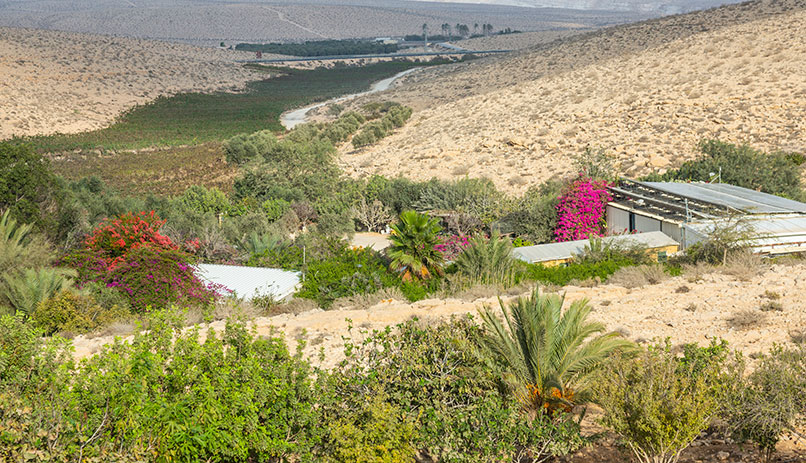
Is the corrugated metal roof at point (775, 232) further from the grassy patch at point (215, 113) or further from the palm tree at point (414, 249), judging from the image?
the grassy patch at point (215, 113)

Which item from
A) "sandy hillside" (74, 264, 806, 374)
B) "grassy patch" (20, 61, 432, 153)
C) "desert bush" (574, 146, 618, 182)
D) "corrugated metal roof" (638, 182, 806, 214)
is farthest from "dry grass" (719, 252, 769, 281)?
"grassy patch" (20, 61, 432, 153)

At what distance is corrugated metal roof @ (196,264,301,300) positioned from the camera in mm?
14703

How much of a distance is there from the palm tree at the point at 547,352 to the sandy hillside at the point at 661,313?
1.88m

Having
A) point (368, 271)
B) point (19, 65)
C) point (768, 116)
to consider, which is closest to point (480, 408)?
point (368, 271)

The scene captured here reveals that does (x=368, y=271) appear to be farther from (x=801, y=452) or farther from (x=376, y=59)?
(x=376, y=59)

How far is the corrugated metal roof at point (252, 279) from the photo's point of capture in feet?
48.2

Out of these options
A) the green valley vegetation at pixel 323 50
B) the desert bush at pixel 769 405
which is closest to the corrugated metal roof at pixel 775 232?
the desert bush at pixel 769 405

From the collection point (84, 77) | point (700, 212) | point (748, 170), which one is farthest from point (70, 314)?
point (84, 77)

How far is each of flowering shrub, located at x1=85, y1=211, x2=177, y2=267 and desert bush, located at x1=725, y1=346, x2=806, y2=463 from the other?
11.1 meters

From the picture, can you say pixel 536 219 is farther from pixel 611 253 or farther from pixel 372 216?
pixel 372 216

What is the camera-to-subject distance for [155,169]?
44375 mm

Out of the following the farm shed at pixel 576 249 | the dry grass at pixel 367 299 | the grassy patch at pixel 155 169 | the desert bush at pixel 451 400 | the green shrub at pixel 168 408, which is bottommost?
the grassy patch at pixel 155 169

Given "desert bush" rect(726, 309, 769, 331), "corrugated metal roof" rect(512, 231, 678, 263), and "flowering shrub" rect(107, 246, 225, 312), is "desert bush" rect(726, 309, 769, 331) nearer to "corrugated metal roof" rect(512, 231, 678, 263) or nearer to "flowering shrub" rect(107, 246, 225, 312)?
"corrugated metal roof" rect(512, 231, 678, 263)

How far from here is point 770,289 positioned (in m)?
12.2
